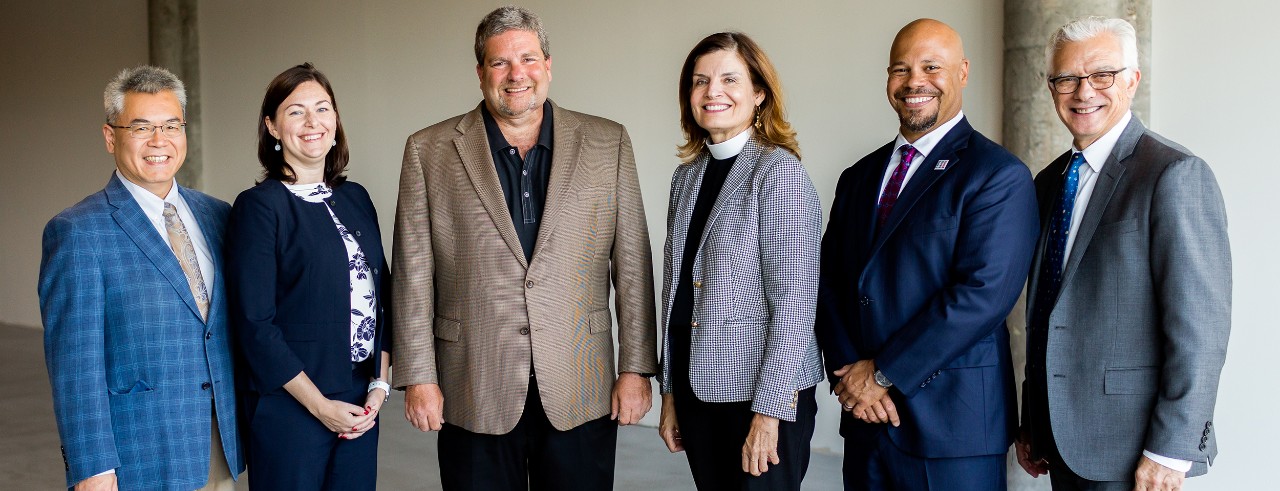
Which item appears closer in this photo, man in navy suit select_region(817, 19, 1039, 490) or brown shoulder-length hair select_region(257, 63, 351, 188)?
man in navy suit select_region(817, 19, 1039, 490)

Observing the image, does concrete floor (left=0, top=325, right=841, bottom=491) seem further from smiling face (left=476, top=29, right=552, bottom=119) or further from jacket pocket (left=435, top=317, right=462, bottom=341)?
smiling face (left=476, top=29, right=552, bottom=119)

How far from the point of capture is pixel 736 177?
238 cm

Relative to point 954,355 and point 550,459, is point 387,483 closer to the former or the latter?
point 550,459

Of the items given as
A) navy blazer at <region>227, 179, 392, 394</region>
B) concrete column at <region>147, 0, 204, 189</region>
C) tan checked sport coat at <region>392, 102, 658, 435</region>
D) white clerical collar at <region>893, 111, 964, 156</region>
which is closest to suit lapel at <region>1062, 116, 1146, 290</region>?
white clerical collar at <region>893, 111, 964, 156</region>

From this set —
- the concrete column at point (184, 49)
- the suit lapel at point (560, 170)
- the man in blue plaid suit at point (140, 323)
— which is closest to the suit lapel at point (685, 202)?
the suit lapel at point (560, 170)

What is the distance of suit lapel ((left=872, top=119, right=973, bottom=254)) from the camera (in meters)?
2.34

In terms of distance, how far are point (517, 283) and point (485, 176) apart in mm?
290

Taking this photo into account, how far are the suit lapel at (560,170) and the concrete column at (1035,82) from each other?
2.14m

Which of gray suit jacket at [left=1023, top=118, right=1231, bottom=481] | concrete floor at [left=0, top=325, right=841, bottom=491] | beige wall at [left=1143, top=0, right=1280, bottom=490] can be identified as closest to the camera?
gray suit jacket at [left=1023, top=118, right=1231, bottom=481]

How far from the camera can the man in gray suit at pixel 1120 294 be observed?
2090 mm

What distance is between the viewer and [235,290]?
7.88 ft

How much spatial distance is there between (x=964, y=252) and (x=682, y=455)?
3.21m

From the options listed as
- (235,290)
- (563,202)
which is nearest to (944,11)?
(563,202)

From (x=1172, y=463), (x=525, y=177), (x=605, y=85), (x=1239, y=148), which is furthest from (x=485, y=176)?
(x=605, y=85)
